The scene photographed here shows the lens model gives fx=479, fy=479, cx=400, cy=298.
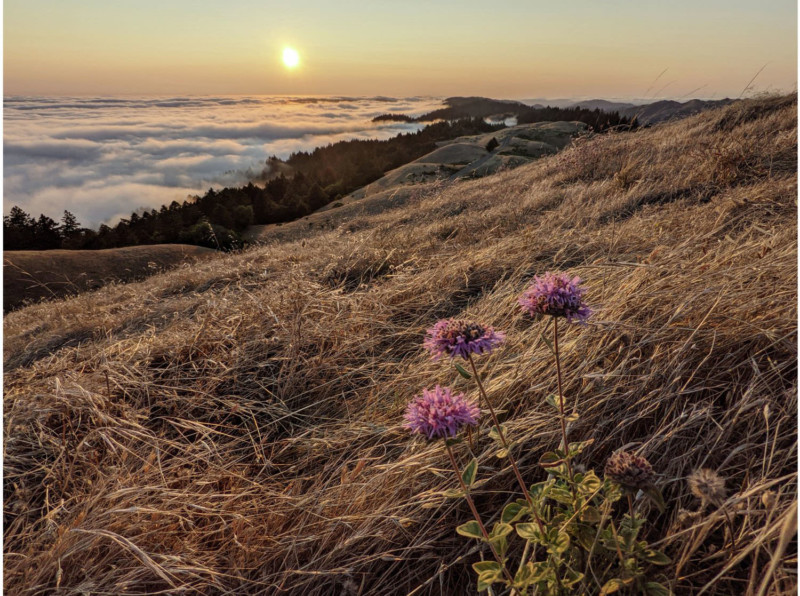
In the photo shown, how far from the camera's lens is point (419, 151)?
45.5 m

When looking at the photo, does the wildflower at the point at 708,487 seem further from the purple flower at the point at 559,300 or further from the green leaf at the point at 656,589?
the purple flower at the point at 559,300

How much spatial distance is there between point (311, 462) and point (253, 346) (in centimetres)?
126

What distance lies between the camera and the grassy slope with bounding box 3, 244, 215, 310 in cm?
1848

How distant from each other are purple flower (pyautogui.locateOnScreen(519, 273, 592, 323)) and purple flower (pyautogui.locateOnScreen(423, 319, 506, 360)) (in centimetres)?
18

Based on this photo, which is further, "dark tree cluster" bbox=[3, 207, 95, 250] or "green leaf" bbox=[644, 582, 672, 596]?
"dark tree cluster" bbox=[3, 207, 95, 250]

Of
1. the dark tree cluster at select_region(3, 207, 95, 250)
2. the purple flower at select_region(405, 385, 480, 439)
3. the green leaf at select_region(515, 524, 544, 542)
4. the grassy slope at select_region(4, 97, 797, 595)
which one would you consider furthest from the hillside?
the green leaf at select_region(515, 524, 544, 542)

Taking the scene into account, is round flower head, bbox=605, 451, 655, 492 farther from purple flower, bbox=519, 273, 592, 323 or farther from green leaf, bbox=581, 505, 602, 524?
purple flower, bbox=519, 273, 592, 323

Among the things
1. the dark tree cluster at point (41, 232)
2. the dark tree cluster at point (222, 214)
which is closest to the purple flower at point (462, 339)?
the dark tree cluster at point (222, 214)

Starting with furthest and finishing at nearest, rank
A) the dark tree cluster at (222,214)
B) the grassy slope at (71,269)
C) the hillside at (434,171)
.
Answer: the dark tree cluster at (222,214), the hillside at (434,171), the grassy slope at (71,269)

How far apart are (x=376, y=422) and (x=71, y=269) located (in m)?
21.6

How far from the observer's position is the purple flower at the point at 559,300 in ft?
5.22

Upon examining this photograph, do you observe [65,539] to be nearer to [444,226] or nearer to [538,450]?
[538,450]

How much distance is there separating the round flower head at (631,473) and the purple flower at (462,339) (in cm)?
48

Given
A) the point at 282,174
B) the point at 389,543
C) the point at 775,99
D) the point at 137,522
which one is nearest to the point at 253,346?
the point at 137,522
